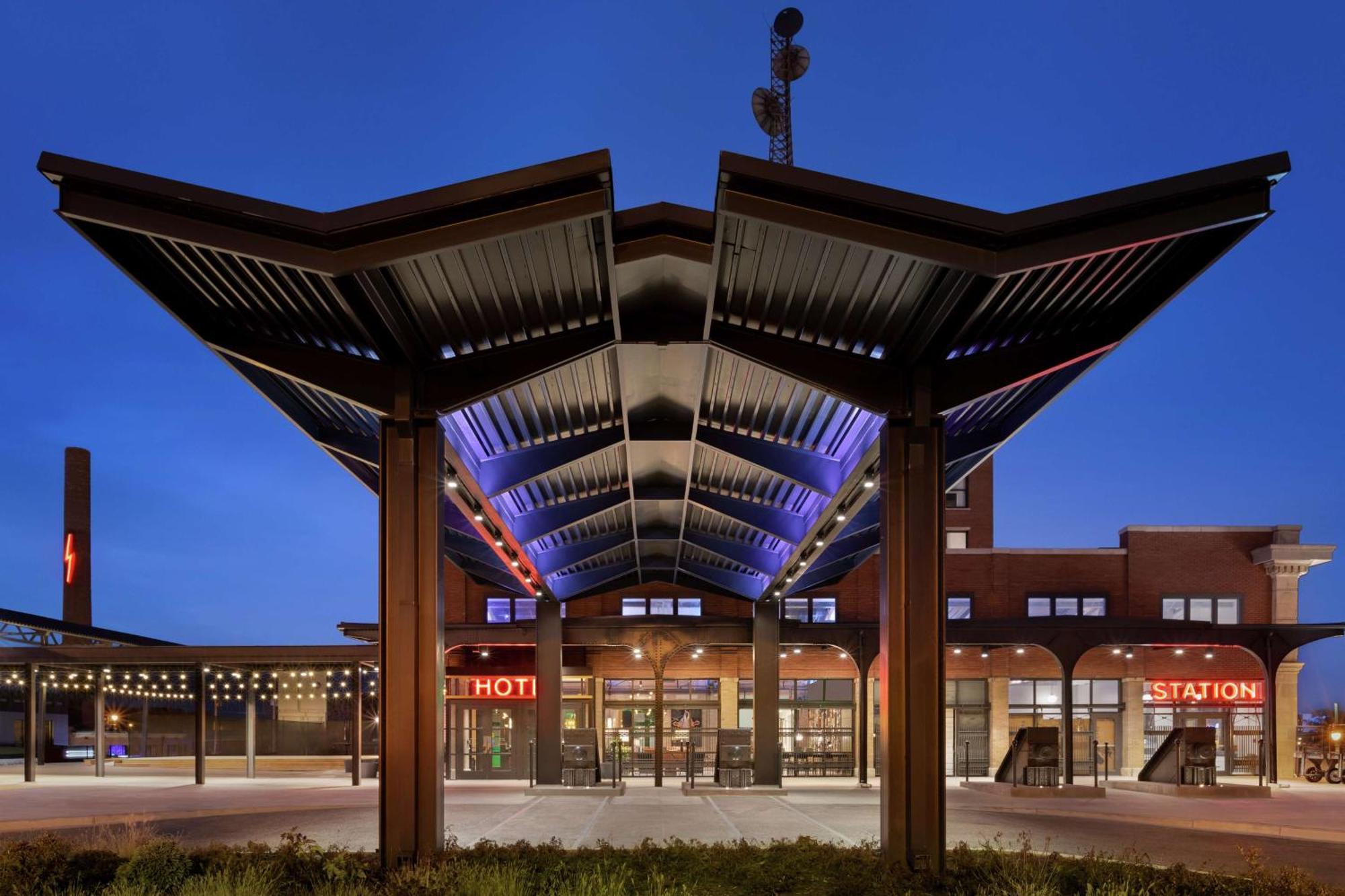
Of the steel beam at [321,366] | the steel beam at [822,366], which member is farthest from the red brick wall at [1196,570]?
the steel beam at [321,366]

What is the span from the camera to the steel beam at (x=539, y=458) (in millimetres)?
16516

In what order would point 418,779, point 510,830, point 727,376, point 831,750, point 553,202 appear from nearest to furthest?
point 553,202
point 418,779
point 727,376
point 510,830
point 831,750

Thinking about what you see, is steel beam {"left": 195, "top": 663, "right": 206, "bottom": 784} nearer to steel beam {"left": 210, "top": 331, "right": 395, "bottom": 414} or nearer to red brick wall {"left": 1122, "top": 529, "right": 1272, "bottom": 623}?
steel beam {"left": 210, "top": 331, "right": 395, "bottom": 414}

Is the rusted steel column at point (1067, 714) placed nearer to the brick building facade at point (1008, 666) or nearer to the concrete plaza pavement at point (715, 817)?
the concrete plaza pavement at point (715, 817)

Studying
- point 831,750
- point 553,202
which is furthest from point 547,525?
point 831,750

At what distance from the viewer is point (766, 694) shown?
28.7 m

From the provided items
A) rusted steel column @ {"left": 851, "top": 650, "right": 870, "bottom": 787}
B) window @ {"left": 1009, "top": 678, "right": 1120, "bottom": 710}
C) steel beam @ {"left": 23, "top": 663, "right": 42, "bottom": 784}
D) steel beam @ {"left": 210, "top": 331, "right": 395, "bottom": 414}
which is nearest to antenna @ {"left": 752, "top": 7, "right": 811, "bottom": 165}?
steel beam @ {"left": 210, "top": 331, "right": 395, "bottom": 414}

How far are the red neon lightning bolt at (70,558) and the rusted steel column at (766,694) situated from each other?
40.4 meters

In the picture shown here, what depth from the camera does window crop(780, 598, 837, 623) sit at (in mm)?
36572

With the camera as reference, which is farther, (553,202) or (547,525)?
(547,525)

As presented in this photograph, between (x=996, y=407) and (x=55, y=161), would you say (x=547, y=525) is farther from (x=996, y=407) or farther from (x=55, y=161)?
(x=55, y=161)

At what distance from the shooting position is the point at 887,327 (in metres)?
12.3

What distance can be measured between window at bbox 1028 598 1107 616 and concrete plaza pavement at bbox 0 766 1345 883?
329 inches

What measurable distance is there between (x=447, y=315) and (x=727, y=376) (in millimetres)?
4151
